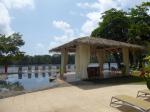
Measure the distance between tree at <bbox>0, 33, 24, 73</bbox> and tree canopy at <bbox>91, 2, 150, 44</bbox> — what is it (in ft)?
33.8

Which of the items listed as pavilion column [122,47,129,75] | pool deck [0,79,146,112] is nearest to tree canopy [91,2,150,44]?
pavilion column [122,47,129,75]

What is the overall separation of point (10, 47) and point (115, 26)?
45.3 ft

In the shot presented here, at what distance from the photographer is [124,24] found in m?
33.1

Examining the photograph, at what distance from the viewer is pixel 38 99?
11.3 metres

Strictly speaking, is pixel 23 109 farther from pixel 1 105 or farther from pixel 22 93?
pixel 22 93

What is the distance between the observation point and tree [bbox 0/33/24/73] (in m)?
36.7

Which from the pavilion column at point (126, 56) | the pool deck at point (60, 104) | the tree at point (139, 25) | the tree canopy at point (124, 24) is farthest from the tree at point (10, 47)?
the pool deck at point (60, 104)

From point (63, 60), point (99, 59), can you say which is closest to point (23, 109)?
point (63, 60)

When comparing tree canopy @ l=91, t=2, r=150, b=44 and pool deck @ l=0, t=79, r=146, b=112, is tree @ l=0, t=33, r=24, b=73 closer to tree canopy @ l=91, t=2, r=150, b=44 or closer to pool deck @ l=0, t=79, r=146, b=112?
tree canopy @ l=91, t=2, r=150, b=44

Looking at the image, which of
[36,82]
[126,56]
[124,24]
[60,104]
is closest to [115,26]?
[124,24]

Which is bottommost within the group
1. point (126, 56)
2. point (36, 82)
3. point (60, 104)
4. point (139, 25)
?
point (60, 104)

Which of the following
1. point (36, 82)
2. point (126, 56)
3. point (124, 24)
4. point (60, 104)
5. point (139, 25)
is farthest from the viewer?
point (124, 24)

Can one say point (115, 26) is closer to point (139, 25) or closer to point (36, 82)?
point (139, 25)

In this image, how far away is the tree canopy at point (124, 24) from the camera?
1173 inches
